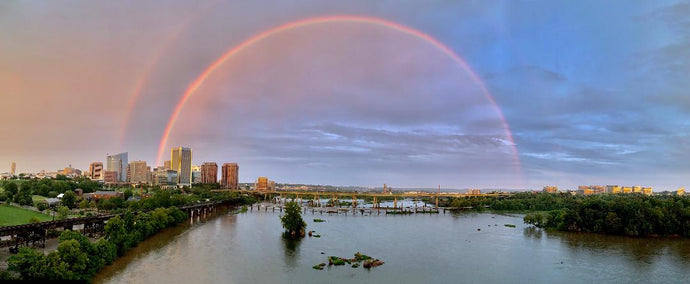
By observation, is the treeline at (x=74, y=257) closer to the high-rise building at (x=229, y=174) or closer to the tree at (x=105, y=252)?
the tree at (x=105, y=252)

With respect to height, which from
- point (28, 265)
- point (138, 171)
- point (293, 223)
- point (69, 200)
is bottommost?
point (293, 223)

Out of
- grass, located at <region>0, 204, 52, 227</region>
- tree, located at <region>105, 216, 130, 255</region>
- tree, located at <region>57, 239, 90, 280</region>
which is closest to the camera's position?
tree, located at <region>57, 239, 90, 280</region>

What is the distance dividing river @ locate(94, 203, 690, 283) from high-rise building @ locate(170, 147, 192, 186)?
432 feet

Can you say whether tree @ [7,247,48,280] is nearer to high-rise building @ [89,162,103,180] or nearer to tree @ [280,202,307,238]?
tree @ [280,202,307,238]

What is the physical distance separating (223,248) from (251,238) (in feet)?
20.3

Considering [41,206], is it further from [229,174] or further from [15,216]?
[229,174]

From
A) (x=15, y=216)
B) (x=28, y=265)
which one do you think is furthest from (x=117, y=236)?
(x=15, y=216)

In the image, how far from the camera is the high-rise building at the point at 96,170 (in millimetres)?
155750

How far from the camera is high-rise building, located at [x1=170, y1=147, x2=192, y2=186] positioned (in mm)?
169613

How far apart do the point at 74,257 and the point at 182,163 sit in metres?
161

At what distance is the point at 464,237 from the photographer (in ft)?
140

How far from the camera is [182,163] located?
172m

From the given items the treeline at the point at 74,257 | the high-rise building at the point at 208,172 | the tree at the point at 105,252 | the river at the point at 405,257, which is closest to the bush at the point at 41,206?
the river at the point at 405,257

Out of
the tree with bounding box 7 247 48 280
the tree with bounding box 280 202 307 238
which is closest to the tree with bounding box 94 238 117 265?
the tree with bounding box 7 247 48 280
